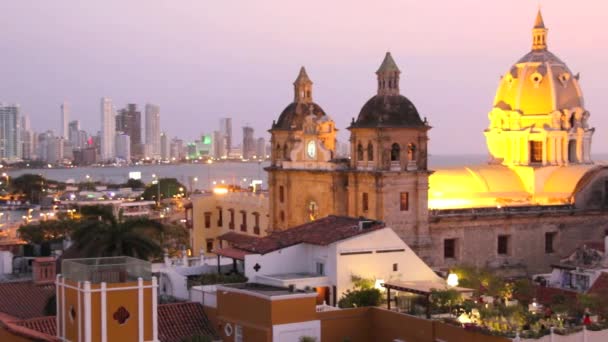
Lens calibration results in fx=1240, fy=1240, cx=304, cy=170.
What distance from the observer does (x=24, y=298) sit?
121 feet

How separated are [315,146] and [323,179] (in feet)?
7.69

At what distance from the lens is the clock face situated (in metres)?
56.4

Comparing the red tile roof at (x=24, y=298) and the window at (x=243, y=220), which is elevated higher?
the window at (x=243, y=220)

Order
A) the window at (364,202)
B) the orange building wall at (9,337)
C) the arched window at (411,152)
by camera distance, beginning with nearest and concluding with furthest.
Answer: the orange building wall at (9,337) < the arched window at (411,152) < the window at (364,202)

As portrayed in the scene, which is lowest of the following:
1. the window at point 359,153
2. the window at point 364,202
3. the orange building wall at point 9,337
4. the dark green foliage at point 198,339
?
the dark green foliage at point 198,339

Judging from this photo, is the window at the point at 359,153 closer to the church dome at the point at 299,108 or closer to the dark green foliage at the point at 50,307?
the church dome at the point at 299,108

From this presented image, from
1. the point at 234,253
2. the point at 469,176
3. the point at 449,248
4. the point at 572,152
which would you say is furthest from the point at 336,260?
the point at 572,152

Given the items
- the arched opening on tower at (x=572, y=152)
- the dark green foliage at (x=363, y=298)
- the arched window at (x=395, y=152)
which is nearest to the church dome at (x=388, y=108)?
the arched window at (x=395, y=152)

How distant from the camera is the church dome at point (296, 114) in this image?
60.9 meters

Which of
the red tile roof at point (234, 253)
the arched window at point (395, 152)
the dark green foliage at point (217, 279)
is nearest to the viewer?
the dark green foliage at point (217, 279)

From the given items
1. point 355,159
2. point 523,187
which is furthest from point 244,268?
point 523,187

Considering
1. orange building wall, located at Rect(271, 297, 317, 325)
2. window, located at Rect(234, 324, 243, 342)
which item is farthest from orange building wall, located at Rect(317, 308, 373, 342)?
window, located at Rect(234, 324, 243, 342)

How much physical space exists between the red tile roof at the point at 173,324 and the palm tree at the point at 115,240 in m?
5.90

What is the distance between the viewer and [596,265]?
4197 cm
